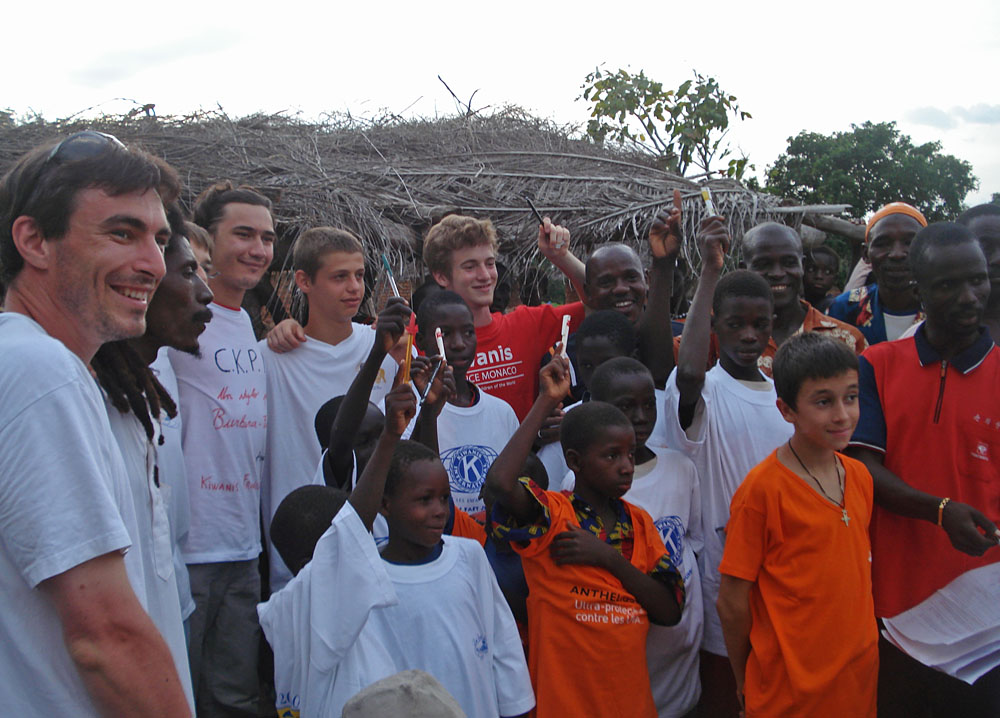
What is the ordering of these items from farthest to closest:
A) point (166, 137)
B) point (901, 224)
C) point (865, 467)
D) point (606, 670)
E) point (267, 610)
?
point (166, 137)
point (901, 224)
point (865, 467)
point (606, 670)
point (267, 610)

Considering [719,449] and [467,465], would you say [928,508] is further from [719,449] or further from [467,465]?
[467,465]

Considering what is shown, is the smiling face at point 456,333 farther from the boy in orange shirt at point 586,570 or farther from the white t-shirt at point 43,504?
the white t-shirt at point 43,504

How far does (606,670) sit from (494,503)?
25.2 inches

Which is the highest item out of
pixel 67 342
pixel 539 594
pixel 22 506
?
pixel 67 342

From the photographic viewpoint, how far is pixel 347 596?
2.01 meters

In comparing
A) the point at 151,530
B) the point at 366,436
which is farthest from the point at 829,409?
the point at 151,530

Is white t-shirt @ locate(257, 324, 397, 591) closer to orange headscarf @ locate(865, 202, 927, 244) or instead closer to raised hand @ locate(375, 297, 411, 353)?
raised hand @ locate(375, 297, 411, 353)

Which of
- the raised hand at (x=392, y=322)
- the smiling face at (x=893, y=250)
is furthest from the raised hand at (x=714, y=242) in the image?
the raised hand at (x=392, y=322)

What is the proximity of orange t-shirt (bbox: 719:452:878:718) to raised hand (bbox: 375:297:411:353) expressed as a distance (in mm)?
1318

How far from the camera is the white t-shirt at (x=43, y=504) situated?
115 centimetres

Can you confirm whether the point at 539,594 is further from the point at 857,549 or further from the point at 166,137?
the point at 166,137

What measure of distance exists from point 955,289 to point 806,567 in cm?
112

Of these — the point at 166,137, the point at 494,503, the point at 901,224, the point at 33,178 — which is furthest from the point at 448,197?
the point at 33,178

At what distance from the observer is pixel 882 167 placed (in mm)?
20719
